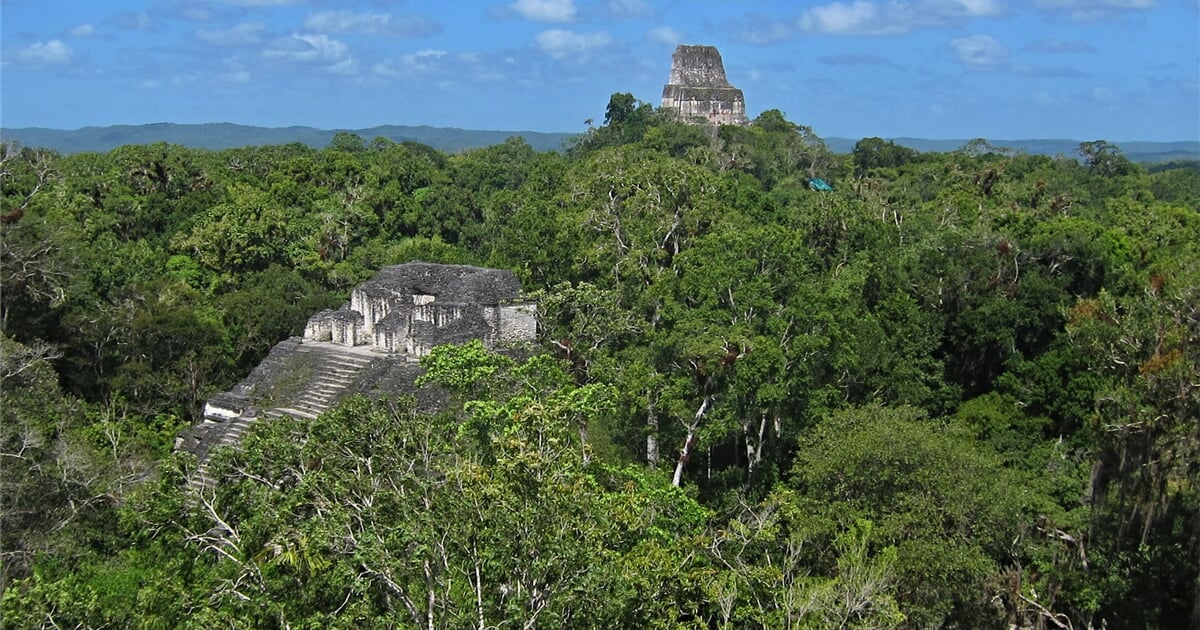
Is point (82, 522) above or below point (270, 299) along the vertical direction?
below

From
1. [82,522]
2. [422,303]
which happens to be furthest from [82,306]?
[82,522]

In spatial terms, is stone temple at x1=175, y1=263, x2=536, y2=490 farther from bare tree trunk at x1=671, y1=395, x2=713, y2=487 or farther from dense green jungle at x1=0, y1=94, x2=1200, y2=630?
bare tree trunk at x1=671, y1=395, x2=713, y2=487

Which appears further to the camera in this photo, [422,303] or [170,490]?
[422,303]

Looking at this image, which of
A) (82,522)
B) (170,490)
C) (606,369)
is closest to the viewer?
(170,490)

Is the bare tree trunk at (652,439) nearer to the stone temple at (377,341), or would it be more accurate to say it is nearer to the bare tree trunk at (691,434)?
the bare tree trunk at (691,434)

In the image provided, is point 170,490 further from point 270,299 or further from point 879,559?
point 270,299

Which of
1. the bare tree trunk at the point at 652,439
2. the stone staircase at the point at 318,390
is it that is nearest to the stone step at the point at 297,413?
the stone staircase at the point at 318,390

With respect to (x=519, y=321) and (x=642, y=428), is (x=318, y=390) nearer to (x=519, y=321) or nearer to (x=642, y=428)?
(x=519, y=321)

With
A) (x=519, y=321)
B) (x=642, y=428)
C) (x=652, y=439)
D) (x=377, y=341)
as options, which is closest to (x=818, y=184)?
(x=519, y=321)
